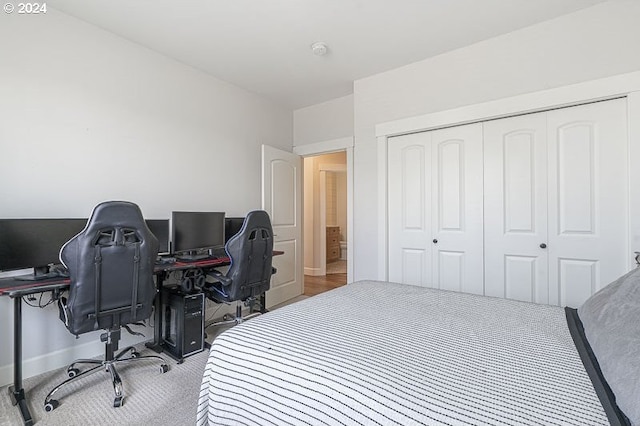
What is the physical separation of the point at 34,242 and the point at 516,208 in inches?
142

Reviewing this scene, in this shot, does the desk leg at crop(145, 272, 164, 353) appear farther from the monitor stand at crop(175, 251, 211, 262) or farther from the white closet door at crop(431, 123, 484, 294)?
the white closet door at crop(431, 123, 484, 294)

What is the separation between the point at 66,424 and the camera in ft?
5.39

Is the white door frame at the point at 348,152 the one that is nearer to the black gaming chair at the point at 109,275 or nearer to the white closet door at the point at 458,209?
the white closet door at the point at 458,209

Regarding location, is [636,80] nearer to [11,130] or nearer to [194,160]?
[194,160]

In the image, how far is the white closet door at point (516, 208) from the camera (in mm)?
2453

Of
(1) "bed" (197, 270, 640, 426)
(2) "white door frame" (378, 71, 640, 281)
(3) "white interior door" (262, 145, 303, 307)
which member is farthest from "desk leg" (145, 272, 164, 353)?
(2) "white door frame" (378, 71, 640, 281)

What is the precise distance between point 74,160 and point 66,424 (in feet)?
5.90

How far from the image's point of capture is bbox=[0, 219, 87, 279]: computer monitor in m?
1.85

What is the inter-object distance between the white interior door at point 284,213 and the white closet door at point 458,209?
6.15ft

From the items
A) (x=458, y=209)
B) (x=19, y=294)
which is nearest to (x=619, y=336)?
(x=458, y=209)

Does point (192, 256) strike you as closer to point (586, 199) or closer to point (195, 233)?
point (195, 233)

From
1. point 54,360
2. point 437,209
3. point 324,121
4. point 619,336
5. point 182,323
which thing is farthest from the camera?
point 324,121

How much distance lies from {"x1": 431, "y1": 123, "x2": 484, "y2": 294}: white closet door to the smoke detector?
1.33 meters

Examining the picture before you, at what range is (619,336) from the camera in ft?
2.82
